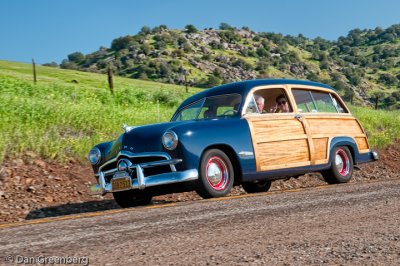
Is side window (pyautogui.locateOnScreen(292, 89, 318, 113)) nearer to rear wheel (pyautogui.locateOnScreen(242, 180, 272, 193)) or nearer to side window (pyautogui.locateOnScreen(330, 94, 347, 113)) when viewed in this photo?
side window (pyautogui.locateOnScreen(330, 94, 347, 113))

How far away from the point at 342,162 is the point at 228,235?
623 centimetres

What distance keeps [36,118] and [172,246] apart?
31.4ft

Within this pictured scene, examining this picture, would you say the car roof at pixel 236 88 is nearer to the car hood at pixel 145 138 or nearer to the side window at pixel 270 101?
the side window at pixel 270 101

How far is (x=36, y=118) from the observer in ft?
40.0

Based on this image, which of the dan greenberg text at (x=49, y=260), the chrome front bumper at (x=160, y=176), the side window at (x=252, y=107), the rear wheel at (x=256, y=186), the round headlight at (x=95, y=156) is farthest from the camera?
the rear wheel at (x=256, y=186)

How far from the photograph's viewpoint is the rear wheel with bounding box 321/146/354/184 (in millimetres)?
9102

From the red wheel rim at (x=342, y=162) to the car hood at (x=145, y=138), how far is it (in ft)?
11.3

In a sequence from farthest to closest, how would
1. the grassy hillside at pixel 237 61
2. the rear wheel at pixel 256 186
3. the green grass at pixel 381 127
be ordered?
1. the grassy hillside at pixel 237 61
2. the green grass at pixel 381 127
3. the rear wheel at pixel 256 186

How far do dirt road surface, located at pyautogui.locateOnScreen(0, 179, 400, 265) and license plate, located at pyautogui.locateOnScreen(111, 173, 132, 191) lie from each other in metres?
1.28

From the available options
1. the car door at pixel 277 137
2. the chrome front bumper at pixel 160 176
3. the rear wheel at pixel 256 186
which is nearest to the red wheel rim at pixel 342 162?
the car door at pixel 277 137

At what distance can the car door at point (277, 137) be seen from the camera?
25.0 ft

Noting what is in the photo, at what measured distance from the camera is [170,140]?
671 centimetres

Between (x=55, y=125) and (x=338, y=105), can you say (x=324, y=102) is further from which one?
(x=55, y=125)

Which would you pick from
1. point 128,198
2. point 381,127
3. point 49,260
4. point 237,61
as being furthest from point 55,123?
point 237,61
